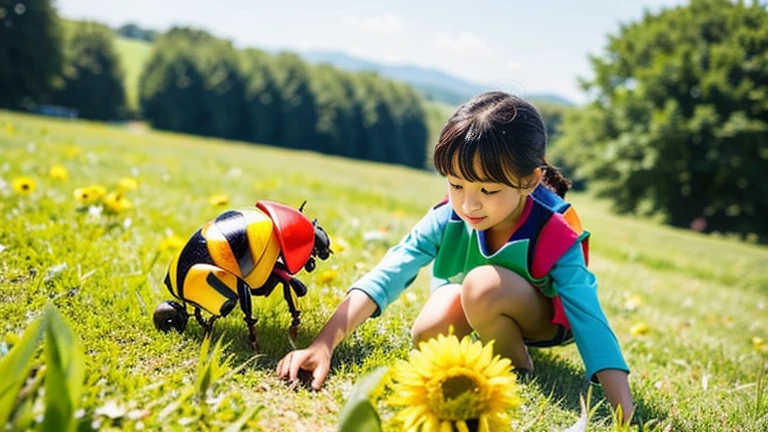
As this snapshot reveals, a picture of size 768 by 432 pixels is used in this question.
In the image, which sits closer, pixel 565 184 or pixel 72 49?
pixel 565 184

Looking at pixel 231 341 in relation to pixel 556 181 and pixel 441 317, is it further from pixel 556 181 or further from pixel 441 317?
pixel 556 181

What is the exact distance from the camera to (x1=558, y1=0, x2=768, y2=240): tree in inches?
1017

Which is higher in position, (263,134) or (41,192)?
(41,192)

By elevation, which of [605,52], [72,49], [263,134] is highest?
[605,52]

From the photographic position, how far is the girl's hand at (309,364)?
2178 mm

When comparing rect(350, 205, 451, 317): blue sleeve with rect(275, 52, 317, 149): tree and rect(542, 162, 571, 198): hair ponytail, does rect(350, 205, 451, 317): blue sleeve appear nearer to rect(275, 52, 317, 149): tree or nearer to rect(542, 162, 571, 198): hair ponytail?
rect(542, 162, 571, 198): hair ponytail

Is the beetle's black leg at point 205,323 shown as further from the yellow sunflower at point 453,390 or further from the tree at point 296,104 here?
the tree at point 296,104

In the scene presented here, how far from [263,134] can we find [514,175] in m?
77.1

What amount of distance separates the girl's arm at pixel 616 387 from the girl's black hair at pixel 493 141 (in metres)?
0.88

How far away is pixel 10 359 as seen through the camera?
1.52m

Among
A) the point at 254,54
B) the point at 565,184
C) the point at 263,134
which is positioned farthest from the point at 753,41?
the point at 254,54

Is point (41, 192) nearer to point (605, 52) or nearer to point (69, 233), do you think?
point (69, 233)

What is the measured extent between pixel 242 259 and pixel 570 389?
1719 millimetres

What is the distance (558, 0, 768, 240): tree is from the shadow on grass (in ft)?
86.6
